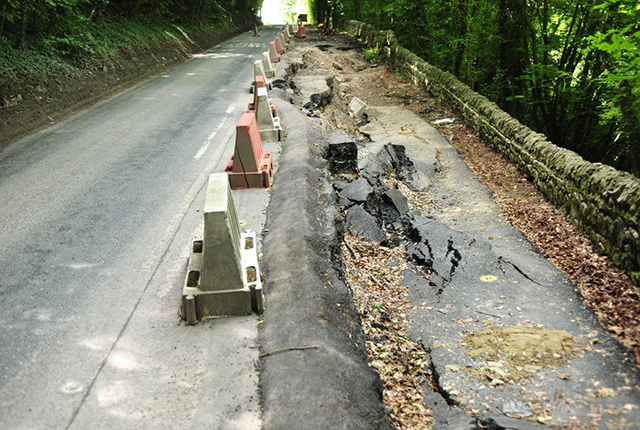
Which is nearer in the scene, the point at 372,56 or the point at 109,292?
the point at 109,292

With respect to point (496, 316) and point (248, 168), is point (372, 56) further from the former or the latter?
point (496, 316)

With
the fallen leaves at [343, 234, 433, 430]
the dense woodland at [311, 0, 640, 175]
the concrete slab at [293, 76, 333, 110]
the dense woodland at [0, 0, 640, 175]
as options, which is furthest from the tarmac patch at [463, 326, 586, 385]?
the concrete slab at [293, 76, 333, 110]

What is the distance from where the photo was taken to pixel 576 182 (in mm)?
6605

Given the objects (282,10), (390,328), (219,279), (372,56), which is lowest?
(390,328)

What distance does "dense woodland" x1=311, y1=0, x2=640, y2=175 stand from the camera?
9.41 meters

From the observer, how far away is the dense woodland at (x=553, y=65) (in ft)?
30.9

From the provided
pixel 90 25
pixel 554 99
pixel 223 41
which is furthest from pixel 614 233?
pixel 223 41

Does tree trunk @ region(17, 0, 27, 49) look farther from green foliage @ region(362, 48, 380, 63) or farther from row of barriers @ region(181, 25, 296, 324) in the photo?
green foliage @ region(362, 48, 380, 63)

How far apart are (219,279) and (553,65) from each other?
10360 millimetres

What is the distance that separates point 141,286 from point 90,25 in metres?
16.6

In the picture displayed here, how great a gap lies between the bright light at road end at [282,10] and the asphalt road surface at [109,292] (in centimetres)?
6712

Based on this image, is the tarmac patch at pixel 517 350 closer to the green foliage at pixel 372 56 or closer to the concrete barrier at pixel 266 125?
the concrete barrier at pixel 266 125

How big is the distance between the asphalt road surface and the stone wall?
13.7 feet

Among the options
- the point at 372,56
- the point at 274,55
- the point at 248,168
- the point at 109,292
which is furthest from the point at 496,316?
the point at 372,56
